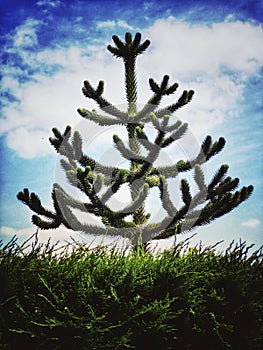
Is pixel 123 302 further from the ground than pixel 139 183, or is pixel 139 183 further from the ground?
pixel 139 183

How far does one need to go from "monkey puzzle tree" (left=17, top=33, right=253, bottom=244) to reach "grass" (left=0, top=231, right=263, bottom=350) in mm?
4114

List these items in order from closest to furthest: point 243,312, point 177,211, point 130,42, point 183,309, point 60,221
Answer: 1. point 183,309
2. point 243,312
3. point 177,211
4. point 60,221
5. point 130,42

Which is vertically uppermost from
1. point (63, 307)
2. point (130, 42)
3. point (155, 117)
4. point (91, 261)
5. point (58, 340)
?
point (130, 42)

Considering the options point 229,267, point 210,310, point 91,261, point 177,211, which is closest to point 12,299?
point 91,261

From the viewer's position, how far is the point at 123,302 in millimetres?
3609

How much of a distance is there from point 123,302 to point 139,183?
6033 mm

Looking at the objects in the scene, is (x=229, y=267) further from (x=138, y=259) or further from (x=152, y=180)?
(x=152, y=180)

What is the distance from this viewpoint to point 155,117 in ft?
30.9

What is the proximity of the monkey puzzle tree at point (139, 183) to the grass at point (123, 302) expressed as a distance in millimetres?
4114

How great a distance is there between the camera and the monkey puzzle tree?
8688 mm

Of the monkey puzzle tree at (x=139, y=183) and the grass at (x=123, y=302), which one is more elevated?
the monkey puzzle tree at (x=139, y=183)

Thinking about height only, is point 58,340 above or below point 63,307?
below

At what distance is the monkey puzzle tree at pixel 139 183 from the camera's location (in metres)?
8.69

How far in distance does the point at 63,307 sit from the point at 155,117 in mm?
6532
